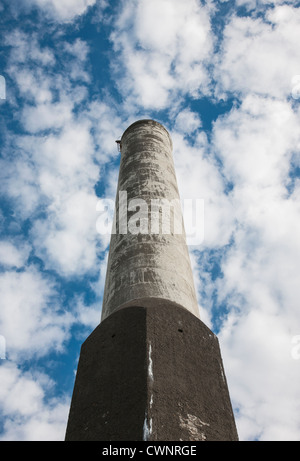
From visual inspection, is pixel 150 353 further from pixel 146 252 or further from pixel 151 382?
pixel 146 252

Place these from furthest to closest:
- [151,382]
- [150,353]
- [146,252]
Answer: [146,252]
[150,353]
[151,382]

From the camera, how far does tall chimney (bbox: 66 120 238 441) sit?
2.55 m

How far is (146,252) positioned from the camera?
4.02 meters

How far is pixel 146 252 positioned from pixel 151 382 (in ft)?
5.30

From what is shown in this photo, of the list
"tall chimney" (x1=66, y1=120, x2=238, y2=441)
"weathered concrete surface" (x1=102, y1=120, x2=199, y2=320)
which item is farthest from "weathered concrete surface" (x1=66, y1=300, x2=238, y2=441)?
"weathered concrete surface" (x1=102, y1=120, x2=199, y2=320)

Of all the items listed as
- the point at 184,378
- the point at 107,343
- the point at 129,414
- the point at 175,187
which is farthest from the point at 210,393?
the point at 175,187

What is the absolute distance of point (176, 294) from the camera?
3.73 meters

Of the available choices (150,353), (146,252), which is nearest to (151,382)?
(150,353)

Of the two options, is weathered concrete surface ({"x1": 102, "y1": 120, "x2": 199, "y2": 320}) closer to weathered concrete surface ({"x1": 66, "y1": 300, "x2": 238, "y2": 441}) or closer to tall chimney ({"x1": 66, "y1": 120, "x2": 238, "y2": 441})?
tall chimney ({"x1": 66, "y1": 120, "x2": 238, "y2": 441})

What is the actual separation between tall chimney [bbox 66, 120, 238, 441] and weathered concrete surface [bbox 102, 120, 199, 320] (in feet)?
0.04

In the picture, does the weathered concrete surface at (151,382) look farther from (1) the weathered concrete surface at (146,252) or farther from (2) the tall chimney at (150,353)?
(1) the weathered concrete surface at (146,252)

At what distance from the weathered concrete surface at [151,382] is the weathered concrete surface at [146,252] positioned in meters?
0.34

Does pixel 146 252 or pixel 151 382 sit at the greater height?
pixel 146 252
